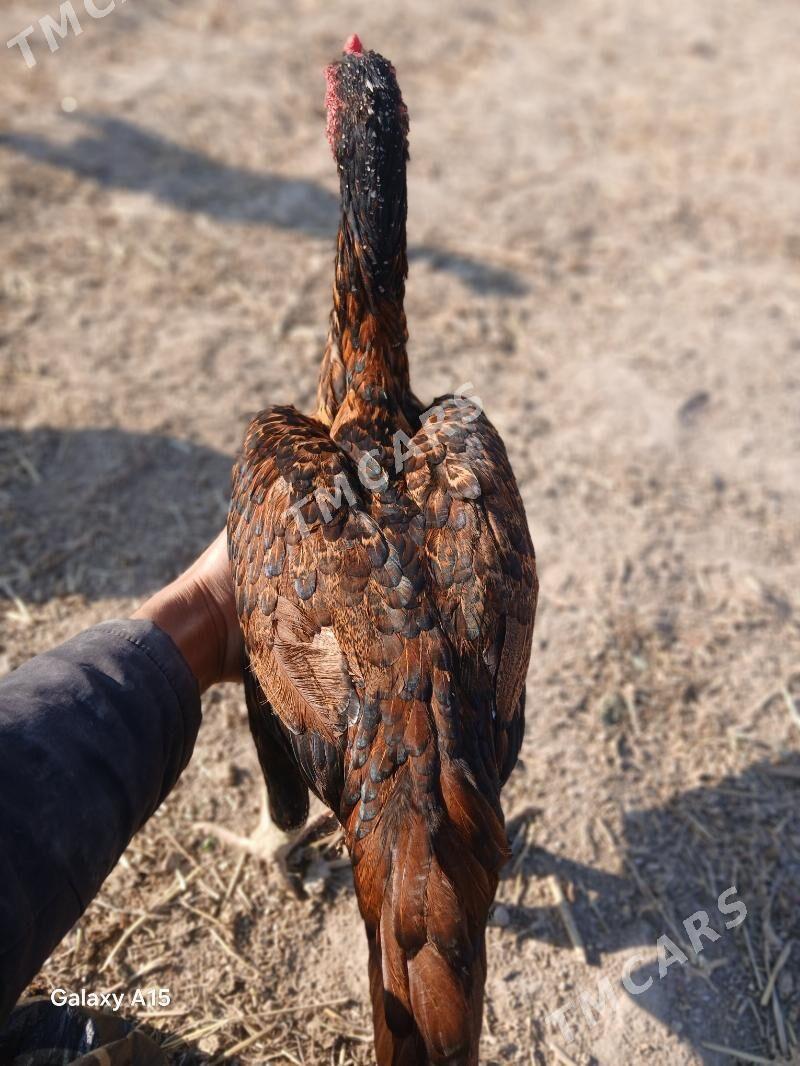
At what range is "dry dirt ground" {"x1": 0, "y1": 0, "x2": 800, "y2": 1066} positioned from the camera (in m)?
3.04

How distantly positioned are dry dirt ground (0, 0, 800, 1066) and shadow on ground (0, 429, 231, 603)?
15 millimetres

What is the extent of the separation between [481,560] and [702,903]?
159 cm

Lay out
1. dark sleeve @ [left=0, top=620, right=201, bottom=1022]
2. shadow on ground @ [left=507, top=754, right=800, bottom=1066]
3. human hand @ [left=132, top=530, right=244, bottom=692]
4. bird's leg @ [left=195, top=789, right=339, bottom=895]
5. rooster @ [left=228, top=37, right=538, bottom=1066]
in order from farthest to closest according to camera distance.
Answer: bird's leg @ [left=195, top=789, right=339, bottom=895]
shadow on ground @ [left=507, top=754, right=800, bottom=1066]
human hand @ [left=132, top=530, right=244, bottom=692]
rooster @ [left=228, top=37, right=538, bottom=1066]
dark sleeve @ [left=0, top=620, right=201, bottom=1022]

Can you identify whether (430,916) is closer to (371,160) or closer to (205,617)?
(205,617)

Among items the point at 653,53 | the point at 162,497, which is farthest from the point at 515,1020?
the point at 653,53

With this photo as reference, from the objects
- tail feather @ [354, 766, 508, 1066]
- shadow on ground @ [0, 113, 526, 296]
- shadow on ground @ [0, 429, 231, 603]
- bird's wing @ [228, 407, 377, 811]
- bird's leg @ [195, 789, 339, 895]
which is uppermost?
shadow on ground @ [0, 113, 526, 296]

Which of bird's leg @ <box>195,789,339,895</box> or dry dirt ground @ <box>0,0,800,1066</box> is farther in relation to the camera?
bird's leg @ <box>195,789,339,895</box>

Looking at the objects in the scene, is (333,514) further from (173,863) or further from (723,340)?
(723,340)

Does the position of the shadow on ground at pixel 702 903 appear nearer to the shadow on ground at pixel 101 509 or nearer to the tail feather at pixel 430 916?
the tail feather at pixel 430 916

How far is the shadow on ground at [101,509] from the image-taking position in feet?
13.2

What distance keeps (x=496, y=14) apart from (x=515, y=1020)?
8014 millimetres

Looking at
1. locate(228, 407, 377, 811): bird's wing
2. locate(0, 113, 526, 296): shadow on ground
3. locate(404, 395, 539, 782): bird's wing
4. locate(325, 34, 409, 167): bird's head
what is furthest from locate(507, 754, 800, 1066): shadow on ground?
locate(0, 113, 526, 296): shadow on ground

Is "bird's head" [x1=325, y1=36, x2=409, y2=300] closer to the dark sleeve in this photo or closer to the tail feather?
the dark sleeve

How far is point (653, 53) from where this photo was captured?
25.8 ft
